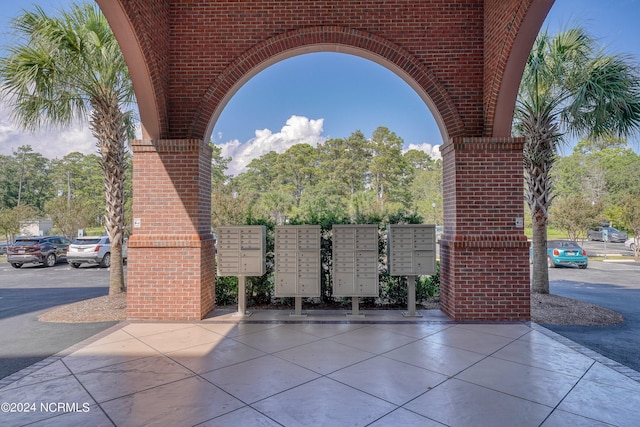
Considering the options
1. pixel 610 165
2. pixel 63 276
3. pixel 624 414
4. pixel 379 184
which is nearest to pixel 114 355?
pixel 624 414

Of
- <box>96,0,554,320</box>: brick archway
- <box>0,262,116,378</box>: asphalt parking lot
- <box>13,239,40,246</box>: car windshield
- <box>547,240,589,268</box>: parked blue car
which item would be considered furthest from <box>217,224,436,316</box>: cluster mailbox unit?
<box>13,239,40,246</box>: car windshield

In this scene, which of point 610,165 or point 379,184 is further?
point 610,165

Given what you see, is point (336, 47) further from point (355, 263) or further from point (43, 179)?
point (43, 179)

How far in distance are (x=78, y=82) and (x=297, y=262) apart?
5.42 m

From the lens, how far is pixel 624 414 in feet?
8.75

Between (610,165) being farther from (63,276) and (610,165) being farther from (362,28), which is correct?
(63,276)

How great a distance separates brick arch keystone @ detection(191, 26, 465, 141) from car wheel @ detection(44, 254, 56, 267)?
13.9 m

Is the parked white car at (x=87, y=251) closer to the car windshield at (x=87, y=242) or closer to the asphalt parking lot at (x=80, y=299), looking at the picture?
the car windshield at (x=87, y=242)

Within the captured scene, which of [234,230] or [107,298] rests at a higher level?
[234,230]

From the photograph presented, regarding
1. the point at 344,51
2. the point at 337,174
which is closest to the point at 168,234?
the point at 344,51

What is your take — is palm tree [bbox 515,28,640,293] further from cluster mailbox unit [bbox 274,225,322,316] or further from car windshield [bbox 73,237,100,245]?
car windshield [bbox 73,237,100,245]

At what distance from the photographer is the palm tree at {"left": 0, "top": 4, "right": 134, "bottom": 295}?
5.79m

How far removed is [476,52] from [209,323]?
6066 mm

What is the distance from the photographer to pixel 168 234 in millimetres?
5422
